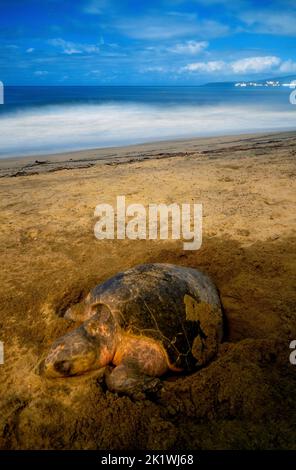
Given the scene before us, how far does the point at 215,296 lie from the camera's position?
2.68 m

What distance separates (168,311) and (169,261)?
1.23 meters

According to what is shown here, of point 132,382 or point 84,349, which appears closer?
point 132,382

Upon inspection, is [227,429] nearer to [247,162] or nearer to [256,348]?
[256,348]

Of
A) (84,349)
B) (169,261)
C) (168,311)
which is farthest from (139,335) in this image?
(169,261)

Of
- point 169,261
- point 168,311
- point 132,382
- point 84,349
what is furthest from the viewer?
point 169,261

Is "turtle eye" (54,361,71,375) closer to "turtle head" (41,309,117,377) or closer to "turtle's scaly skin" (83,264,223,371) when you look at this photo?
"turtle head" (41,309,117,377)

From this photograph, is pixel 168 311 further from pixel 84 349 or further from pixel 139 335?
pixel 84 349

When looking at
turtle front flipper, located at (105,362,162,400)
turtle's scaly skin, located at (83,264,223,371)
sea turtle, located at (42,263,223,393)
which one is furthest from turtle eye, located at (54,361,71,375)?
turtle's scaly skin, located at (83,264,223,371)

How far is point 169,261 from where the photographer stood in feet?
11.2

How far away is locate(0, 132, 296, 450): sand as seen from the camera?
1.68 metres

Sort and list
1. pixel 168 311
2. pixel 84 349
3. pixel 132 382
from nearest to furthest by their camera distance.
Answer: pixel 132 382 < pixel 84 349 < pixel 168 311

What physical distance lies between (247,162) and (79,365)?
20.8 feet

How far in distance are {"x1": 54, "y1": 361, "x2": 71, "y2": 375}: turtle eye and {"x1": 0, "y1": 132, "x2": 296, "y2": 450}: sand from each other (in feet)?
0.28

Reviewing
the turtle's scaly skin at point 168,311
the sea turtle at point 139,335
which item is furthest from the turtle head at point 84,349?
the turtle's scaly skin at point 168,311
